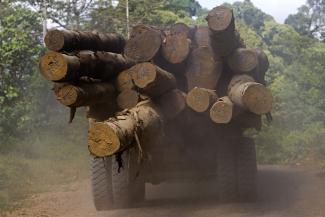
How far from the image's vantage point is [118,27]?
21641 mm

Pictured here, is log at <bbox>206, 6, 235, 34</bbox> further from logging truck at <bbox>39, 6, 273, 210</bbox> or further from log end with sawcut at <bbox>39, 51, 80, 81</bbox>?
log end with sawcut at <bbox>39, 51, 80, 81</bbox>

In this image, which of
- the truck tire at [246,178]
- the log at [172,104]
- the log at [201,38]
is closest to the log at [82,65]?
the log at [172,104]

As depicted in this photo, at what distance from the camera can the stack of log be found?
17.6 feet

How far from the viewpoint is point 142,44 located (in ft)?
20.1

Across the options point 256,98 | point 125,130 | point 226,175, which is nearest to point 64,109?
point 226,175

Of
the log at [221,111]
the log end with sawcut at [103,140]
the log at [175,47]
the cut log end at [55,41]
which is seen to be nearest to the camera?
the log end with sawcut at [103,140]

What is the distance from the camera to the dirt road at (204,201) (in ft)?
20.6

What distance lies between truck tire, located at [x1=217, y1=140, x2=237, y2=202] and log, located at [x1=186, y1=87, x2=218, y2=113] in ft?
4.09

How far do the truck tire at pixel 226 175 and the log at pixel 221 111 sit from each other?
129cm

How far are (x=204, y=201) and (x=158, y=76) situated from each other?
253 centimetres

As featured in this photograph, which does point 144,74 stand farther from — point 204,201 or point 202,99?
point 204,201

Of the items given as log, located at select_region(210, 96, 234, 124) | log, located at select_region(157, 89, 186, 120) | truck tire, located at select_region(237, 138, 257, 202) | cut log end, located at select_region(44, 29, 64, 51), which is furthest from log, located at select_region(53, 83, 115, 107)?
truck tire, located at select_region(237, 138, 257, 202)

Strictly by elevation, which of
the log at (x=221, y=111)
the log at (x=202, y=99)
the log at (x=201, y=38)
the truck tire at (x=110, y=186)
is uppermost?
the log at (x=201, y=38)

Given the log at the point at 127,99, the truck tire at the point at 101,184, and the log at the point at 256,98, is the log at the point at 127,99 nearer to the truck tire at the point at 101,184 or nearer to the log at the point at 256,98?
the truck tire at the point at 101,184
